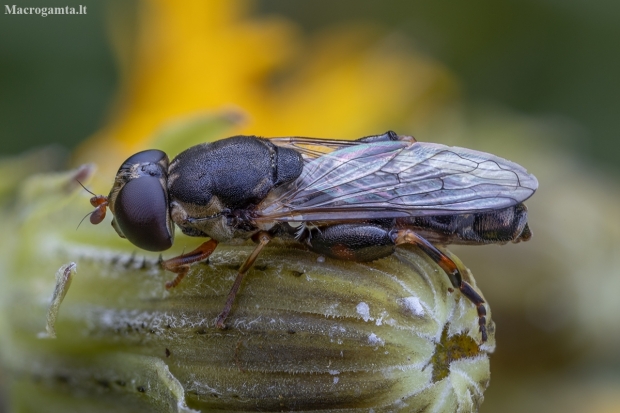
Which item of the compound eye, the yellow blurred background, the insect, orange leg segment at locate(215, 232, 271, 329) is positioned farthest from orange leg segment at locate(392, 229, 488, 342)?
the yellow blurred background

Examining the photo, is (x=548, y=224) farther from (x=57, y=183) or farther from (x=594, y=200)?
(x=57, y=183)

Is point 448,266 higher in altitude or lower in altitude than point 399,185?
lower

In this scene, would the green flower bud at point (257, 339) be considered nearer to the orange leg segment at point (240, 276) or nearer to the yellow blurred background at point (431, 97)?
the orange leg segment at point (240, 276)

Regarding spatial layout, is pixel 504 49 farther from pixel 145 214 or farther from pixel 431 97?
pixel 145 214

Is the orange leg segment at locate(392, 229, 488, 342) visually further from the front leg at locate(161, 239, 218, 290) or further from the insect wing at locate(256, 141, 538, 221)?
the front leg at locate(161, 239, 218, 290)

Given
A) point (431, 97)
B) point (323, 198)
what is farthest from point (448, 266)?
point (431, 97)

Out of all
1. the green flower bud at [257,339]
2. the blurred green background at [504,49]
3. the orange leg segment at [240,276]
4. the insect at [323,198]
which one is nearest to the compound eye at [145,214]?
the insect at [323,198]
